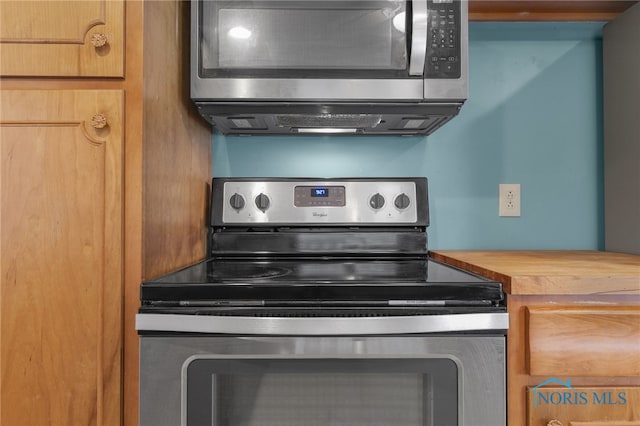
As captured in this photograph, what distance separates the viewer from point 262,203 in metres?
1.31

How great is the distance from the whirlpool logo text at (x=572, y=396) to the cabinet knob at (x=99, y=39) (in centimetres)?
106

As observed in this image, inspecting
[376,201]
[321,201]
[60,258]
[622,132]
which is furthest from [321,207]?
[622,132]

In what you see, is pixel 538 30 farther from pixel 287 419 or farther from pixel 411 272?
pixel 287 419

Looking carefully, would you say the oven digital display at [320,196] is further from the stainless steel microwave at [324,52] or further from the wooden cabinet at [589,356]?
the wooden cabinet at [589,356]

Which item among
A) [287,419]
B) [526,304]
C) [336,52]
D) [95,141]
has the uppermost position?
[336,52]

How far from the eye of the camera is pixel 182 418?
0.81 m

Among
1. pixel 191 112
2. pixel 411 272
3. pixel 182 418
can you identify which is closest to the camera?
pixel 182 418

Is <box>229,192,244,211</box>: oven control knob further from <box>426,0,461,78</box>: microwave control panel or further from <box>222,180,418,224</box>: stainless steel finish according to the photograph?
<box>426,0,461,78</box>: microwave control panel

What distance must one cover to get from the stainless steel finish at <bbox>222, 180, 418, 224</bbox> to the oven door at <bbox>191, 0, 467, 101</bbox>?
1.03 ft

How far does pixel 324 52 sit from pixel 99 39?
1.63 feet

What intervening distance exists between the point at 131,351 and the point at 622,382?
3.05 feet

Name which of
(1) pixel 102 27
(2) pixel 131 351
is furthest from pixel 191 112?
(2) pixel 131 351

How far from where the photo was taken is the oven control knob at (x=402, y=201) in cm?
132

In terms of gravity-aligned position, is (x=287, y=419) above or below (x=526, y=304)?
below
